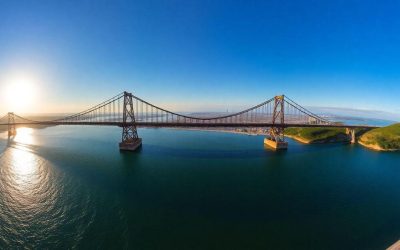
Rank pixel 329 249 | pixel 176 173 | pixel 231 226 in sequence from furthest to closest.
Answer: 1. pixel 176 173
2. pixel 231 226
3. pixel 329 249

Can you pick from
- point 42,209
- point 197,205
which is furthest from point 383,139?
point 42,209

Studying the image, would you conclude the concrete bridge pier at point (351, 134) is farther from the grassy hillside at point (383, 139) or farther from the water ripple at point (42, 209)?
the water ripple at point (42, 209)

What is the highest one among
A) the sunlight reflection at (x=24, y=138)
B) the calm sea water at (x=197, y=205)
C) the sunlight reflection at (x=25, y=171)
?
the sunlight reflection at (x=24, y=138)

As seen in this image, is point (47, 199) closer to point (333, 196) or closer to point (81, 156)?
point (81, 156)

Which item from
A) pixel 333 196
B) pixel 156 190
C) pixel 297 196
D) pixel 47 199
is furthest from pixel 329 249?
pixel 47 199

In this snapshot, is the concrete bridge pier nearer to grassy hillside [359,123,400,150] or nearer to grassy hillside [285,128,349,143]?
grassy hillside [285,128,349,143]

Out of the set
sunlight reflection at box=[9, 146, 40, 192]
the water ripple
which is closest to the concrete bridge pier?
the water ripple

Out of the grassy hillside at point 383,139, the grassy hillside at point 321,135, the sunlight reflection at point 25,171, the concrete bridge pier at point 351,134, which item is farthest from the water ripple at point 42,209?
the concrete bridge pier at point 351,134
